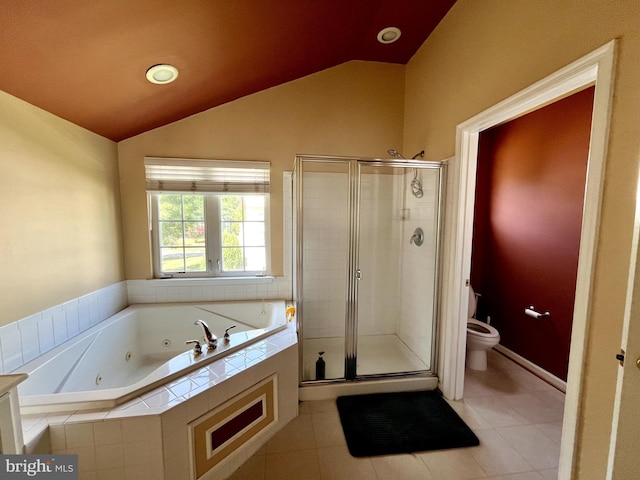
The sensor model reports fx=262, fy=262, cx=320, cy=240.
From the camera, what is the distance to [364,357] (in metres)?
2.45

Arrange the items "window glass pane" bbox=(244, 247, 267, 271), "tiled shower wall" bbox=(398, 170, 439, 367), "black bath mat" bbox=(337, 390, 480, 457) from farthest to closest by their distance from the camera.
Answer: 1. "window glass pane" bbox=(244, 247, 267, 271)
2. "tiled shower wall" bbox=(398, 170, 439, 367)
3. "black bath mat" bbox=(337, 390, 480, 457)

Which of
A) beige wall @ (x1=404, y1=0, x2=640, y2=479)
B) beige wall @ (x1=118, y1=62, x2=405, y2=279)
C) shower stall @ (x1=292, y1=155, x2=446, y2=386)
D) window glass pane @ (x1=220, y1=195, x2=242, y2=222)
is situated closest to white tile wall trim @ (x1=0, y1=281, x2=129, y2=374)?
beige wall @ (x1=118, y1=62, x2=405, y2=279)

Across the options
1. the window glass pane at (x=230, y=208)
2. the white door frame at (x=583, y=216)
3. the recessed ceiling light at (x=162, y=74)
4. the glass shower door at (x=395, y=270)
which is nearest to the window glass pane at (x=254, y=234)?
the window glass pane at (x=230, y=208)

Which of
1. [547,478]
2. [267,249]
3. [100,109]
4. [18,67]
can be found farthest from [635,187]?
[100,109]

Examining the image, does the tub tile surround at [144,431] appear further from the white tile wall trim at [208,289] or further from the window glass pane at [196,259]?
the window glass pane at [196,259]

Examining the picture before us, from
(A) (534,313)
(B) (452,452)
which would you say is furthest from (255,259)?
(A) (534,313)

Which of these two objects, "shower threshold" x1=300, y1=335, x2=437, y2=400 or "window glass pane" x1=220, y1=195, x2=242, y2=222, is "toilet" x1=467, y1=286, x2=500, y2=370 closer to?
"shower threshold" x1=300, y1=335, x2=437, y2=400

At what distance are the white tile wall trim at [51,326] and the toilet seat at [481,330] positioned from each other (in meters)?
3.05

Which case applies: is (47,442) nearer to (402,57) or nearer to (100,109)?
(100,109)

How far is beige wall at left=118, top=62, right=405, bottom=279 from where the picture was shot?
7.65 ft

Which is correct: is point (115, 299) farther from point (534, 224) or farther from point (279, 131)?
point (534, 224)

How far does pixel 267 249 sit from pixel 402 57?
221 cm

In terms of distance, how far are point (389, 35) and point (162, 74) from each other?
1.73 m

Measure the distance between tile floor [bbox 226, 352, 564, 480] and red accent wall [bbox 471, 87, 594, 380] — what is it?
601 millimetres
